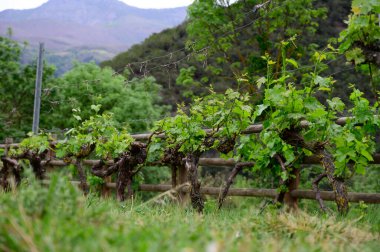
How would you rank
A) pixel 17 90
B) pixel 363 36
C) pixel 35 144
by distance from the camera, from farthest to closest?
pixel 17 90 < pixel 35 144 < pixel 363 36

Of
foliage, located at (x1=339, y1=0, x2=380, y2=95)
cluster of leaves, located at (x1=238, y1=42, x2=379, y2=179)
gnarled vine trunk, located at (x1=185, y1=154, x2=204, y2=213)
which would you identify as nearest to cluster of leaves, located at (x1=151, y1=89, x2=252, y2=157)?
gnarled vine trunk, located at (x1=185, y1=154, x2=204, y2=213)

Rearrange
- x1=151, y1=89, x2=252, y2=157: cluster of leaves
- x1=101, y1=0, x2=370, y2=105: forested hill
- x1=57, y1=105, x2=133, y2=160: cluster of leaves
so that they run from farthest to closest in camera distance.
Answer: x1=101, y1=0, x2=370, y2=105: forested hill → x1=57, y1=105, x2=133, y2=160: cluster of leaves → x1=151, y1=89, x2=252, y2=157: cluster of leaves

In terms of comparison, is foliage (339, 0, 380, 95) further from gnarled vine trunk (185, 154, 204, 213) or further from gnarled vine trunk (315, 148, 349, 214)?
gnarled vine trunk (185, 154, 204, 213)

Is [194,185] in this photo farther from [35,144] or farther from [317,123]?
[35,144]

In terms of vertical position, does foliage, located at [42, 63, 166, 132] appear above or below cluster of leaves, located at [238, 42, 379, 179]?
below

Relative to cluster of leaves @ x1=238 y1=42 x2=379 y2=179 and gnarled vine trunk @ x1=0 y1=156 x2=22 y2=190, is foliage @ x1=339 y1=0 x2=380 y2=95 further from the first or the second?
gnarled vine trunk @ x1=0 y1=156 x2=22 y2=190

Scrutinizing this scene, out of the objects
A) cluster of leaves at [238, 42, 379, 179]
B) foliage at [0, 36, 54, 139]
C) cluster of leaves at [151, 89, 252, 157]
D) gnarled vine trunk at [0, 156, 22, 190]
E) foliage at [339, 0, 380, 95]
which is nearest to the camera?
foliage at [339, 0, 380, 95]

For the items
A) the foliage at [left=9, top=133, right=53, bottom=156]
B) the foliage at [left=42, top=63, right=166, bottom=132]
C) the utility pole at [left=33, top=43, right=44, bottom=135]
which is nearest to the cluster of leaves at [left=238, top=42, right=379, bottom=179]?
the foliage at [left=9, top=133, right=53, bottom=156]

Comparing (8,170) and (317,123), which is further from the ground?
(317,123)

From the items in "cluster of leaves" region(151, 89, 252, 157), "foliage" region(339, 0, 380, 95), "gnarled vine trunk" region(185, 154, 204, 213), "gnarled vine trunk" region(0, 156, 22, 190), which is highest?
"foliage" region(339, 0, 380, 95)

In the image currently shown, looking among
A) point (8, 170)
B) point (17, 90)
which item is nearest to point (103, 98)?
point (17, 90)

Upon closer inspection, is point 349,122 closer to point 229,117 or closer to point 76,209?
point 229,117

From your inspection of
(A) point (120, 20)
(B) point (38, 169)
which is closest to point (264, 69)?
(B) point (38, 169)

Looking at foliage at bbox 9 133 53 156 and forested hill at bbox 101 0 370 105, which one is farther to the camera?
forested hill at bbox 101 0 370 105
